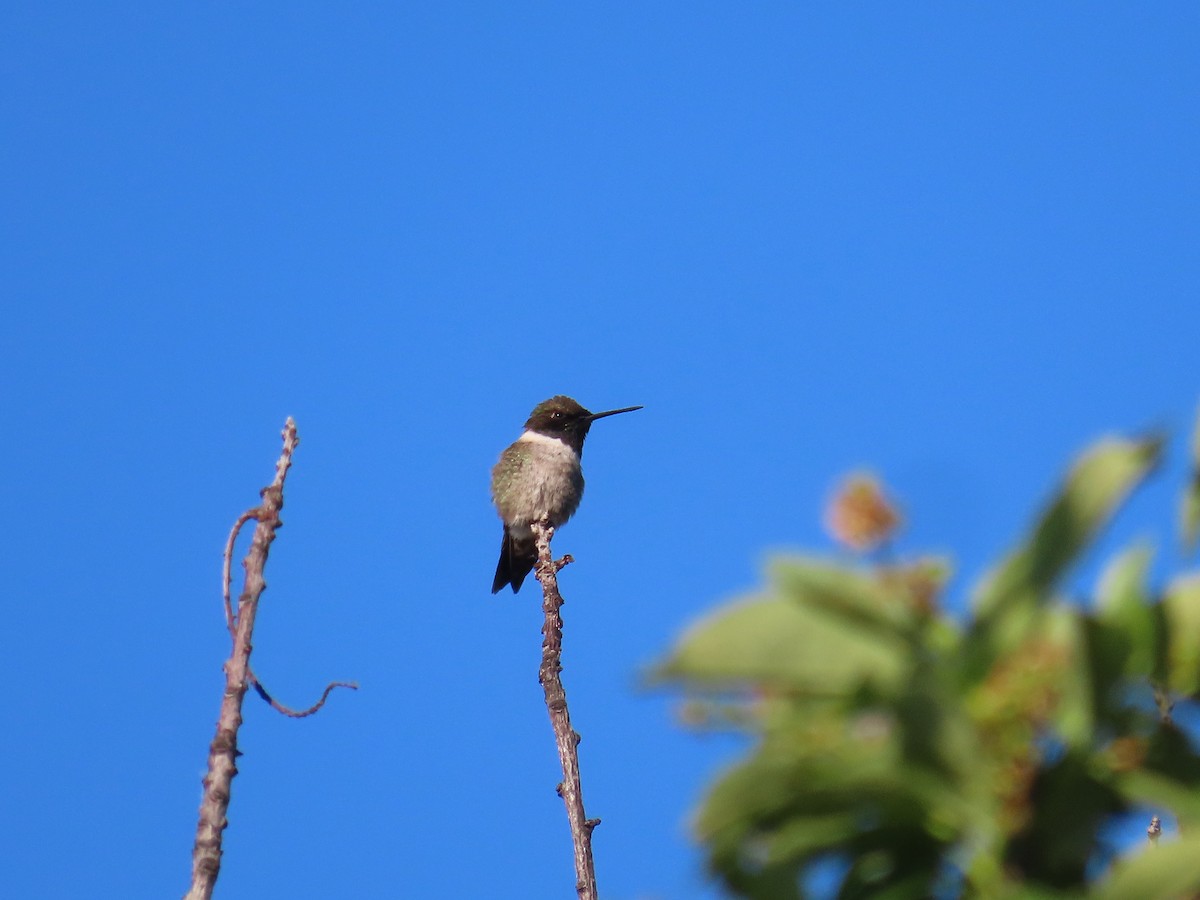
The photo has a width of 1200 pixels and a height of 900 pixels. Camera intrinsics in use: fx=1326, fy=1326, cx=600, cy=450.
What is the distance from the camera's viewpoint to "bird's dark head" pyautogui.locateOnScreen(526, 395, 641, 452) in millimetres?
11422

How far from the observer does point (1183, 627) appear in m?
1.09

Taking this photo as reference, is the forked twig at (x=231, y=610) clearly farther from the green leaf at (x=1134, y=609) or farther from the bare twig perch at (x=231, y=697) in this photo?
the green leaf at (x=1134, y=609)

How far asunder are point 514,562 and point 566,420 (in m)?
1.34

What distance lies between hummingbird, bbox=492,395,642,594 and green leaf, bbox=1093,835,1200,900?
380 inches

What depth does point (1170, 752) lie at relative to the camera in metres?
1.08

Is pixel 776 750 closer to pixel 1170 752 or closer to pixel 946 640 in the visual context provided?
pixel 946 640

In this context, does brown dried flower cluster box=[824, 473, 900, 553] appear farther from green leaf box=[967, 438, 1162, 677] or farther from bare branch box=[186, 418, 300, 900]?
bare branch box=[186, 418, 300, 900]

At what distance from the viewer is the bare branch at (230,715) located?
7.18ft

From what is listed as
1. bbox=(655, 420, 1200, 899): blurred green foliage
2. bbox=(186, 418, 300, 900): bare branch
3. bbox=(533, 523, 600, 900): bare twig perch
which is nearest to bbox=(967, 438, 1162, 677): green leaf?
bbox=(655, 420, 1200, 899): blurred green foliage

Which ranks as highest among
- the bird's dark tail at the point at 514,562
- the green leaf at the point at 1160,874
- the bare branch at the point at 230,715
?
the bird's dark tail at the point at 514,562

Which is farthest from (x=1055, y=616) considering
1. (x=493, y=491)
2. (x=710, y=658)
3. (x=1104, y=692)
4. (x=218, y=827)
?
(x=493, y=491)

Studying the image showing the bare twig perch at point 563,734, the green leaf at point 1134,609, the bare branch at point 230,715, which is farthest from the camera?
the bare twig perch at point 563,734

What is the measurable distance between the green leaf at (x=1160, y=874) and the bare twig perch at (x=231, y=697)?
1.60 metres

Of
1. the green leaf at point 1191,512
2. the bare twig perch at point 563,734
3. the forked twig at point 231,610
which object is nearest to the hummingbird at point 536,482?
the bare twig perch at point 563,734
